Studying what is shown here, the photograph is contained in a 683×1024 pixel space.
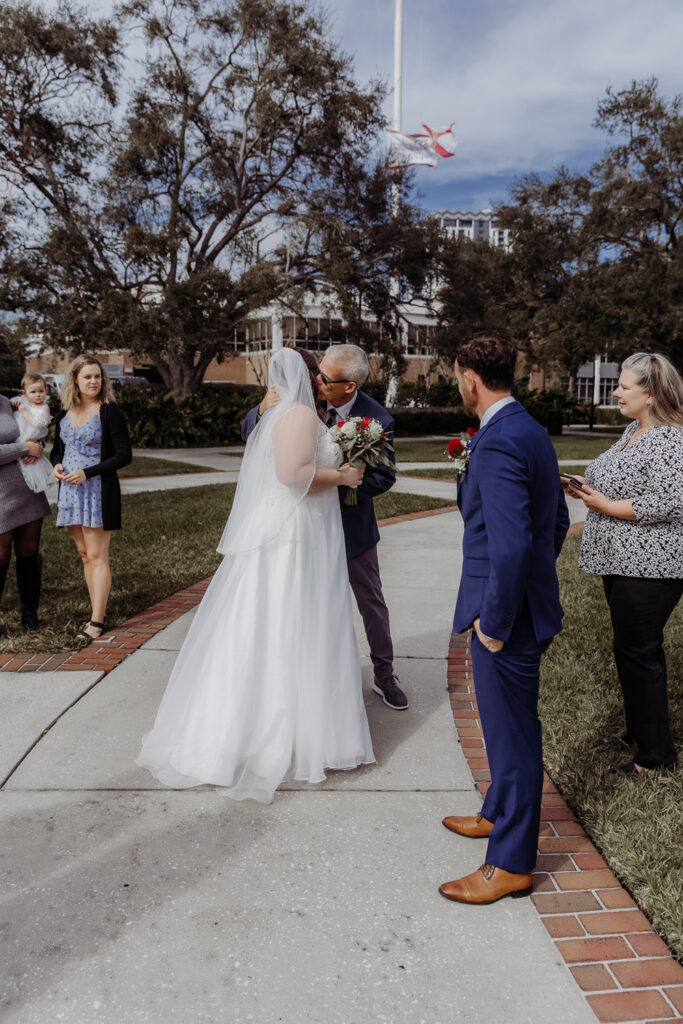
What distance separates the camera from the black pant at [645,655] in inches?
140

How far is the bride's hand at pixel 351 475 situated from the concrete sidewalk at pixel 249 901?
136 centimetres

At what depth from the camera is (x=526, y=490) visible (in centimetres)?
252

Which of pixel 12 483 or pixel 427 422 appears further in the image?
pixel 427 422

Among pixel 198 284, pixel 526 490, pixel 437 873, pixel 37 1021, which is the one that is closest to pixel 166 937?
pixel 37 1021

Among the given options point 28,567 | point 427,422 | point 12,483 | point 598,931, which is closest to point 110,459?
point 12,483

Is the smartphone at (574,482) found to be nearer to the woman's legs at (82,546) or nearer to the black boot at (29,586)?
the woman's legs at (82,546)

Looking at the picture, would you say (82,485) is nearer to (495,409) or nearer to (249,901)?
(249,901)

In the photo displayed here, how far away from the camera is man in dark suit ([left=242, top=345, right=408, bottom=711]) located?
4.12 metres

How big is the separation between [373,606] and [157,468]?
12.5m

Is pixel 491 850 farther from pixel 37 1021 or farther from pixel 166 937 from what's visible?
pixel 37 1021

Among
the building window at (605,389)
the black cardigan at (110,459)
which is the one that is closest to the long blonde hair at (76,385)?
the black cardigan at (110,459)

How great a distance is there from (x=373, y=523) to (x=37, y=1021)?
2.93 m

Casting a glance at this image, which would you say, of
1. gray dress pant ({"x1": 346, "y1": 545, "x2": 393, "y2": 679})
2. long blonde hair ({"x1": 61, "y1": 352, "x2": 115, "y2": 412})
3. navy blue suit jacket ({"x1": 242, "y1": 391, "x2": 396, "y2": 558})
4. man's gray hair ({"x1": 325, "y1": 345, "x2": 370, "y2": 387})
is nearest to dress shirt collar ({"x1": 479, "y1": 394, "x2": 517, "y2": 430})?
man's gray hair ({"x1": 325, "y1": 345, "x2": 370, "y2": 387})

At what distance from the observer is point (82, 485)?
5.52 metres
